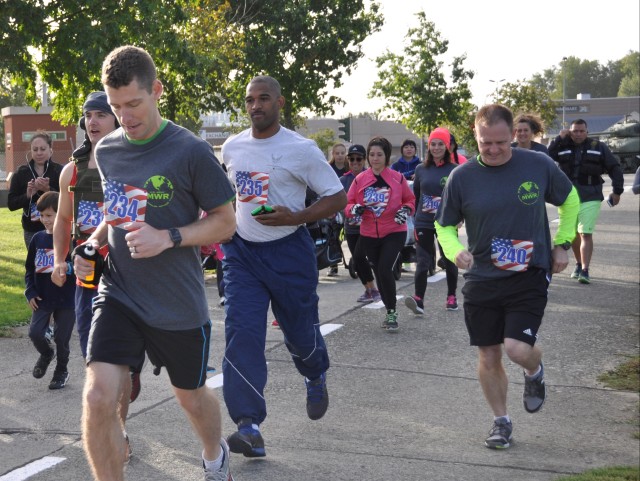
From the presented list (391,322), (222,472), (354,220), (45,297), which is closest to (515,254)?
(222,472)

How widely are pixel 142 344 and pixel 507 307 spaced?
90.0 inches

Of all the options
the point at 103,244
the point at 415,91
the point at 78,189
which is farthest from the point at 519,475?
the point at 415,91

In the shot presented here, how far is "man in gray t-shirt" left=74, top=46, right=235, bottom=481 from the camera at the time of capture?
14.0 feet

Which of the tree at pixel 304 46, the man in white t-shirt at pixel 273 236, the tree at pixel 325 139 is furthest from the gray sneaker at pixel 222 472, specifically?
the tree at pixel 325 139

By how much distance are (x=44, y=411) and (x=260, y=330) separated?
6.02ft

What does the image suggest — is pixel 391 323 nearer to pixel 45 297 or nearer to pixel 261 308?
pixel 45 297

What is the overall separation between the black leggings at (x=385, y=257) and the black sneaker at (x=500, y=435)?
4.00 metres

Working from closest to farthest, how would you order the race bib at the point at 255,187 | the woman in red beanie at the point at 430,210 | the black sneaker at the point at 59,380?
the race bib at the point at 255,187 < the black sneaker at the point at 59,380 < the woman in red beanie at the point at 430,210

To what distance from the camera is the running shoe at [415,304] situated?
1039 cm

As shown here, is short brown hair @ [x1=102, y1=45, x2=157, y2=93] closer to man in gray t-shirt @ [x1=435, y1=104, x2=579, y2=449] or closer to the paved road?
the paved road

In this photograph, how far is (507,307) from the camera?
582cm

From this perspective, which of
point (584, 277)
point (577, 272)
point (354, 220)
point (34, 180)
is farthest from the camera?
point (577, 272)

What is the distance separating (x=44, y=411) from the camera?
21.7ft

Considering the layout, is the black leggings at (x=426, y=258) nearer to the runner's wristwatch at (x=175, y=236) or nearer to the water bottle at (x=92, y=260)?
the water bottle at (x=92, y=260)
